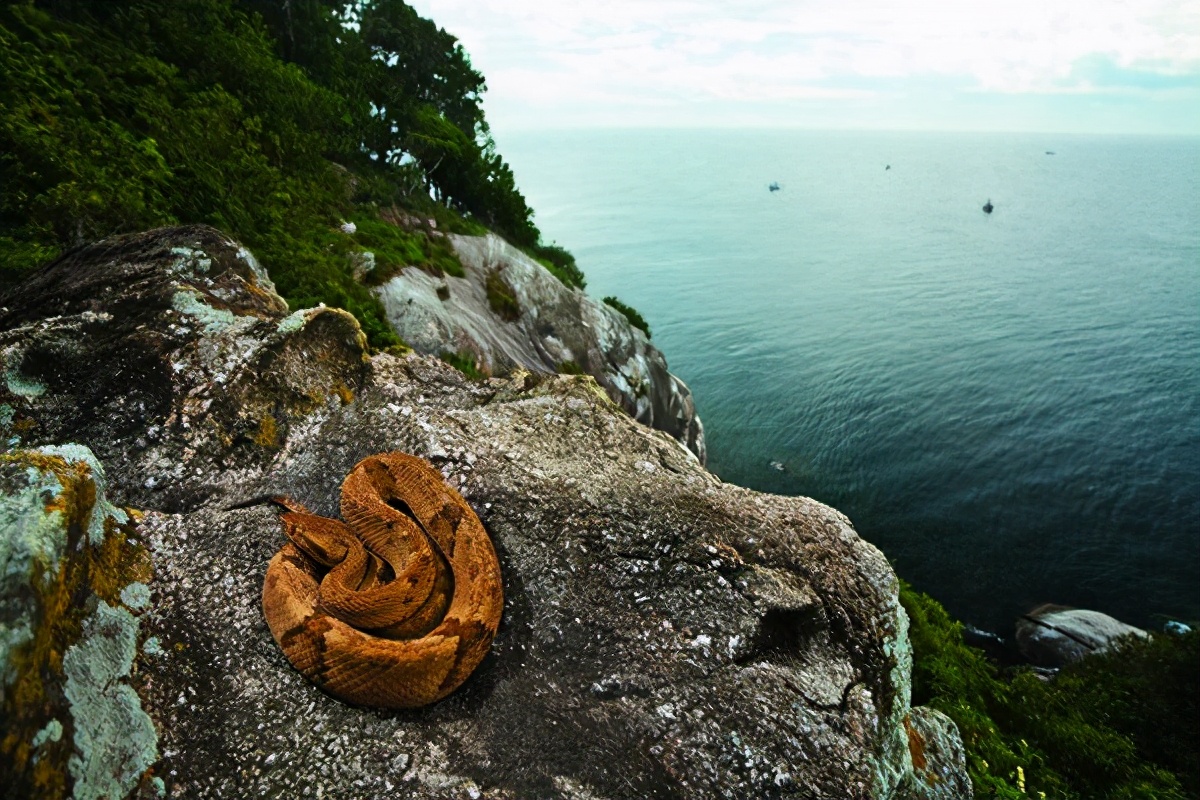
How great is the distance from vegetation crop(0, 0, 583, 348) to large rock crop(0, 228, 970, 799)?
435 centimetres

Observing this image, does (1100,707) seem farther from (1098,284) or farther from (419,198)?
(1098,284)

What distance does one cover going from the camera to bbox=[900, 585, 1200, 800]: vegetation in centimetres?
1552

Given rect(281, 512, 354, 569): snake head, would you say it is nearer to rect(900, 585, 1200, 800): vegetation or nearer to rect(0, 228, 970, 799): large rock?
rect(0, 228, 970, 799): large rock

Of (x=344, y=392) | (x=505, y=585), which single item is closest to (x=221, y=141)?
(x=344, y=392)

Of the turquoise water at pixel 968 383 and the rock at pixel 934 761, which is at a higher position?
the rock at pixel 934 761

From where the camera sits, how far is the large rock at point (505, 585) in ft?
18.8

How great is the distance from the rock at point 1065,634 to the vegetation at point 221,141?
32.8 m

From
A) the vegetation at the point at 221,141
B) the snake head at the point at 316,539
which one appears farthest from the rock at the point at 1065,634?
the snake head at the point at 316,539

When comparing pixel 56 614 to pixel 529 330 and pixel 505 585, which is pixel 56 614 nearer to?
pixel 505 585

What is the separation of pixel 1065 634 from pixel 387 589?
3482cm

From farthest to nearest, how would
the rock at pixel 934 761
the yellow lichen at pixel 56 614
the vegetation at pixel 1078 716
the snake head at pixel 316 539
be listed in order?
1. the vegetation at pixel 1078 716
2. the rock at pixel 934 761
3. the snake head at pixel 316 539
4. the yellow lichen at pixel 56 614

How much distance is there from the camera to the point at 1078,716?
19.8 meters

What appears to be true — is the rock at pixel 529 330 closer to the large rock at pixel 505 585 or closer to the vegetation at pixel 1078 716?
the large rock at pixel 505 585

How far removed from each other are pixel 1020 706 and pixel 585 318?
943 inches
